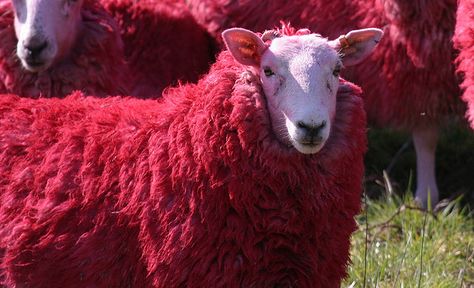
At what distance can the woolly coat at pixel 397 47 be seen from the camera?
A: 570 centimetres

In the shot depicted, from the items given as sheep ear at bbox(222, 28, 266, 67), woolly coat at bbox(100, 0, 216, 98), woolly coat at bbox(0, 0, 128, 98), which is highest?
sheep ear at bbox(222, 28, 266, 67)

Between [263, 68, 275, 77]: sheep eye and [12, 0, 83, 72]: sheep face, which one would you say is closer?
[263, 68, 275, 77]: sheep eye

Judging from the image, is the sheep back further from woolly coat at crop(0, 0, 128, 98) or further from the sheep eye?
the sheep eye

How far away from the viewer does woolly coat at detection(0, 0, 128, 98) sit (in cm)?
546

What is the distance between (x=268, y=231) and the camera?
12.1 ft

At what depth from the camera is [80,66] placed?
5539 millimetres

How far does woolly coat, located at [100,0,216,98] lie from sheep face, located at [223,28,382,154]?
8.27ft

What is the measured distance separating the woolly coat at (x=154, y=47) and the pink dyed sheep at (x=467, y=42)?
1.87 m

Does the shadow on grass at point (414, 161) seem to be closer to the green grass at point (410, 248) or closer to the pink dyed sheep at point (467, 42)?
the green grass at point (410, 248)

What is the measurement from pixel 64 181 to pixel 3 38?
1.86m

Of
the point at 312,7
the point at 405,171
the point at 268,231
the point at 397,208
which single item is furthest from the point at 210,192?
the point at 405,171

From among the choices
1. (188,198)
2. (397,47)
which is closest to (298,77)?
(188,198)

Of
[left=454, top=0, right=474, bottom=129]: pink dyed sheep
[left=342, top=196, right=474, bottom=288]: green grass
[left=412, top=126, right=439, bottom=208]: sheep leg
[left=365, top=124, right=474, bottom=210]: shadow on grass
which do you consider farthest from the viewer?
[left=365, top=124, right=474, bottom=210]: shadow on grass

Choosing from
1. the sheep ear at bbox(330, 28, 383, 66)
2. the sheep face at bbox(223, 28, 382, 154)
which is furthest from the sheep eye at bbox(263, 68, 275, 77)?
the sheep ear at bbox(330, 28, 383, 66)
